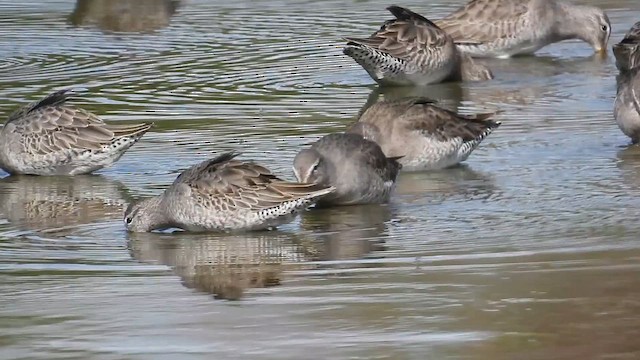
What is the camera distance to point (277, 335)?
281 inches

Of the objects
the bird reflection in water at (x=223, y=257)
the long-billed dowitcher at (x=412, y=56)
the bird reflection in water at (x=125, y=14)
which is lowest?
the bird reflection in water at (x=125, y=14)

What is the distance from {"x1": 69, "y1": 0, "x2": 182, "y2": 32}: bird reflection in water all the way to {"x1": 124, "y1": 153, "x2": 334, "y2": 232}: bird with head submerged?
8282 mm

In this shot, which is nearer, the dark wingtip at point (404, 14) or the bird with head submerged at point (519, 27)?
the dark wingtip at point (404, 14)

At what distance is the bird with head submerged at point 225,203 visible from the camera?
31.8 ft

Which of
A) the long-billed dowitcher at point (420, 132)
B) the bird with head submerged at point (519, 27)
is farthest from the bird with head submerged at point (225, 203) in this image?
the bird with head submerged at point (519, 27)

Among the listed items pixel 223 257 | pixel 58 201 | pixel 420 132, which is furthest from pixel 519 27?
pixel 223 257

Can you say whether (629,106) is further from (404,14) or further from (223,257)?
(223,257)

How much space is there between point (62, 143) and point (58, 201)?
0.91 metres

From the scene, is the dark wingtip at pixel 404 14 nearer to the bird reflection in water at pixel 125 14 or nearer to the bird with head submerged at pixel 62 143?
the bird reflection in water at pixel 125 14

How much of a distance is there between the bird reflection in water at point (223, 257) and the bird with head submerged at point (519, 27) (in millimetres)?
7711

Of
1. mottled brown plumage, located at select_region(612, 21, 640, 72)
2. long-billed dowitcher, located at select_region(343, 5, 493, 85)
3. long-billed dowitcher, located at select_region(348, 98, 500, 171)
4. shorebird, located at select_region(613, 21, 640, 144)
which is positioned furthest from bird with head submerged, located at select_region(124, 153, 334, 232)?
mottled brown plumage, located at select_region(612, 21, 640, 72)

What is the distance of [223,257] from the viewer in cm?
910

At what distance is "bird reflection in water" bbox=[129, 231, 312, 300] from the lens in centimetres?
833

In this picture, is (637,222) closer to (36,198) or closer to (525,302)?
(525,302)
